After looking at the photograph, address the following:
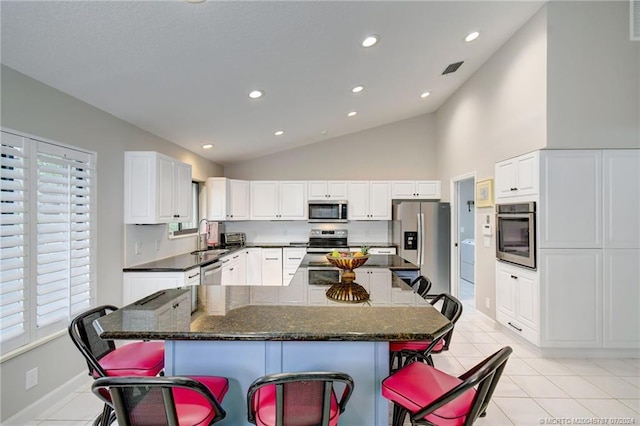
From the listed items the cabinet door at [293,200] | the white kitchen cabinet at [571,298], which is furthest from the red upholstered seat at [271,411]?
the cabinet door at [293,200]

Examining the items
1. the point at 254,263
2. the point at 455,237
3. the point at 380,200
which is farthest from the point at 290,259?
the point at 455,237

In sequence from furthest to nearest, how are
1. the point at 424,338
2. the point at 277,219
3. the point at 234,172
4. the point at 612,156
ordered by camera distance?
the point at 234,172 → the point at 277,219 → the point at 612,156 → the point at 424,338

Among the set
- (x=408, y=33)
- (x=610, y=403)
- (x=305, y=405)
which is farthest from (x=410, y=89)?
(x=305, y=405)

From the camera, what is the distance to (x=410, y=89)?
455cm

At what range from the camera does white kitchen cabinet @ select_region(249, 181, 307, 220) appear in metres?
6.04

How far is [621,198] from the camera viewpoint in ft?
10.3

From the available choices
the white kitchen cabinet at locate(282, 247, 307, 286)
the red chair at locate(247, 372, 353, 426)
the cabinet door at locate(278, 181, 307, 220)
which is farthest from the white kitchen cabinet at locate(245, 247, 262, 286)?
the red chair at locate(247, 372, 353, 426)

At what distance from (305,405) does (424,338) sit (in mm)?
582

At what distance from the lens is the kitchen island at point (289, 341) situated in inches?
55.7

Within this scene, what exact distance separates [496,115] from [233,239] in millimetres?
4646

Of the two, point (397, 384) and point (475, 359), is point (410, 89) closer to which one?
point (475, 359)

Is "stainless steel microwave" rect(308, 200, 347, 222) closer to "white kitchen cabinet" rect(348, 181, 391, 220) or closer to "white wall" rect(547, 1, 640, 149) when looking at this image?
"white kitchen cabinet" rect(348, 181, 391, 220)

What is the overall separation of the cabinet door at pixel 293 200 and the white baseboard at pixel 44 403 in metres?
3.88

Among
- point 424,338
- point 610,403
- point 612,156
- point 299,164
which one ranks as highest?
point 299,164
